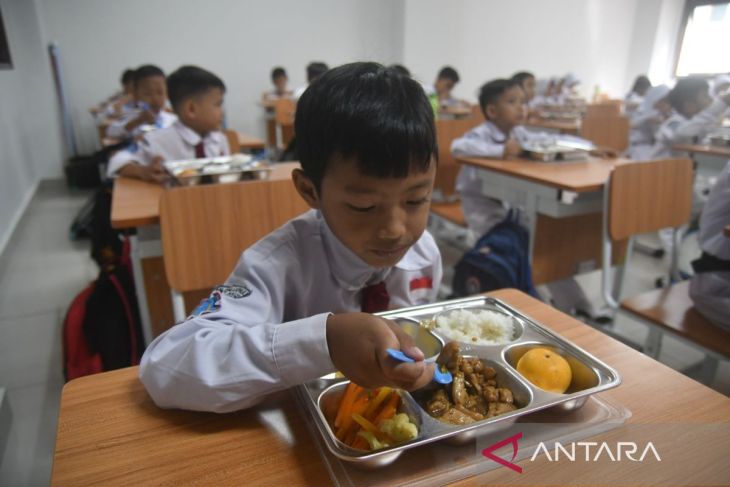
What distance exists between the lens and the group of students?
595 millimetres

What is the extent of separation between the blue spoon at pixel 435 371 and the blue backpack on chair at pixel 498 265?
1.31m

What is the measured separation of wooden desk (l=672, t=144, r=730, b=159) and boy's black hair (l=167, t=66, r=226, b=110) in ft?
10.4

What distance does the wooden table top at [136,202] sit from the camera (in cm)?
147

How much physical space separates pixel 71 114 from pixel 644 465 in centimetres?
733

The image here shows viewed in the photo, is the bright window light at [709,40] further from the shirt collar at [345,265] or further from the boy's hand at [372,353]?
the boy's hand at [372,353]

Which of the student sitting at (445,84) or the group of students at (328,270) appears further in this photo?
the student sitting at (445,84)

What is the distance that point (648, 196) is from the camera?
1710mm

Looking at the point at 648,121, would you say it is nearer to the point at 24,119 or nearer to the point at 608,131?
the point at 608,131

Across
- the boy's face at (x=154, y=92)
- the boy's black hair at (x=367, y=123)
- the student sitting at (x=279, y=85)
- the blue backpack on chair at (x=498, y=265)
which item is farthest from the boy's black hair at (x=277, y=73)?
the boy's black hair at (x=367, y=123)

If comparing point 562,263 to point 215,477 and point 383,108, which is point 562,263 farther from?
point 215,477

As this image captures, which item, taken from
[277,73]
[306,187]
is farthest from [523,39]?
[306,187]

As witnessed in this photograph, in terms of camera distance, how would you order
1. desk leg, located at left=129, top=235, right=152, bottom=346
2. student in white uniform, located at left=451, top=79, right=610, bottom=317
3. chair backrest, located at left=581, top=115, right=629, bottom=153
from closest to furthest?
desk leg, located at left=129, top=235, right=152, bottom=346, student in white uniform, located at left=451, top=79, right=610, bottom=317, chair backrest, located at left=581, top=115, right=629, bottom=153

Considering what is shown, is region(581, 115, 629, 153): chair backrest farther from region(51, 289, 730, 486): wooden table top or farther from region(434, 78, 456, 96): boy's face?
region(434, 78, 456, 96): boy's face

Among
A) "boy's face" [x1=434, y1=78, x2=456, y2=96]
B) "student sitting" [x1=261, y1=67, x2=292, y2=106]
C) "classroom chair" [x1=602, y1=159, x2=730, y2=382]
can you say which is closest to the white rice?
"classroom chair" [x1=602, y1=159, x2=730, y2=382]
